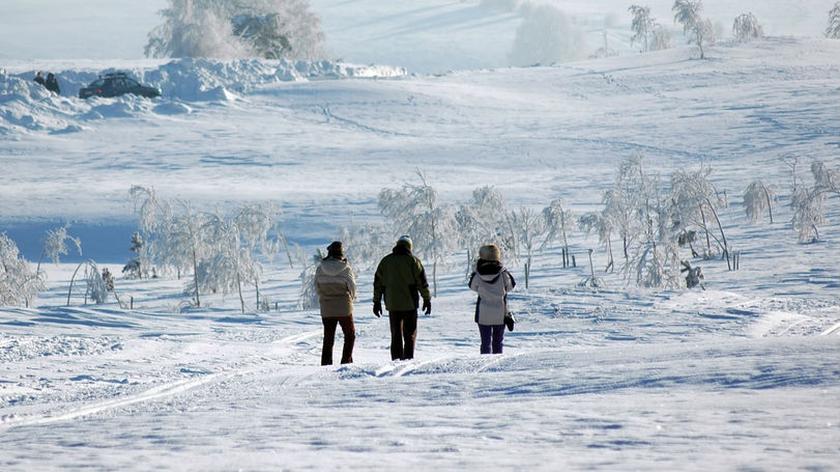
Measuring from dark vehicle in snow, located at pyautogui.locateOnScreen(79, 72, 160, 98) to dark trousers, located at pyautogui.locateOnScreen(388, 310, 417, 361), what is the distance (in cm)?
6154

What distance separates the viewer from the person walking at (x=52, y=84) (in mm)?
71250

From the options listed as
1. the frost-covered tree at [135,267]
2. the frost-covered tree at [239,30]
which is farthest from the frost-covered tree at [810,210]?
the frost-covered tree at [239,30]

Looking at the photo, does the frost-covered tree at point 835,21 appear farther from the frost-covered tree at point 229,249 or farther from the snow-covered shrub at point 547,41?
the frost-covered tree at point 229,249

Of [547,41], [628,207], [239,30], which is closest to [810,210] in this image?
[628,207]

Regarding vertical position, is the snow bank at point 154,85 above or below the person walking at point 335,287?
above

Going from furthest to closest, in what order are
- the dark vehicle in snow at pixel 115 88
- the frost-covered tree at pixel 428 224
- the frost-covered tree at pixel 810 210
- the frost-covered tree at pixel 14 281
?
the dark vehicle in snow at pixel 115 88 < the frost-covered tree at pixel 810 210 < the frost-covered tree at pixel 428 224 < the frost-covered tree at pixel 14 281

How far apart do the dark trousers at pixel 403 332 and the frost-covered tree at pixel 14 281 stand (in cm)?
1870

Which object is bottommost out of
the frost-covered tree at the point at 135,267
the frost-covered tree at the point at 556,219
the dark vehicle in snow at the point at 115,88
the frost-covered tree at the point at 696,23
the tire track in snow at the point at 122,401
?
the tire track in snow at the point at 122,401

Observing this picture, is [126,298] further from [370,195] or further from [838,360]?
[838,360]

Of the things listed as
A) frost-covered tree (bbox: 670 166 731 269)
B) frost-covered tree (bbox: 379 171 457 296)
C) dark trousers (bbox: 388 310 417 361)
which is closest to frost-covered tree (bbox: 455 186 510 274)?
frost-covered tree (bbox: 379 171 457 296)

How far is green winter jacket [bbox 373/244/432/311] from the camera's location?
12.1 metres

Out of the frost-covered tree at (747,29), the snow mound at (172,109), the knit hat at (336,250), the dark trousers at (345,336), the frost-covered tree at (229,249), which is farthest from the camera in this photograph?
the frost-covered tree at (747,29)

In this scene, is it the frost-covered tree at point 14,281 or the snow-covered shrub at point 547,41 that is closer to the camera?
the frost-covered tree at point 14,281

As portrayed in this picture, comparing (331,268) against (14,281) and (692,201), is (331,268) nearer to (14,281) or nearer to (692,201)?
(14,281)
